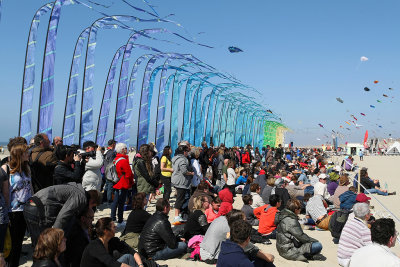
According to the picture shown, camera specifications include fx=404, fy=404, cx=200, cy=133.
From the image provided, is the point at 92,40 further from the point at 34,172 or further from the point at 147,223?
the point at 147,223

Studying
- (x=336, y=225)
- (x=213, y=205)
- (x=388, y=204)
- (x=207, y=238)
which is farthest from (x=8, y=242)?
(x=388, y=204)

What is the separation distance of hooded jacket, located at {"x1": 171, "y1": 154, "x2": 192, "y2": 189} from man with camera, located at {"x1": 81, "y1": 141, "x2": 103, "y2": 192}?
1.83 m

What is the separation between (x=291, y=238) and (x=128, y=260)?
2934 mm

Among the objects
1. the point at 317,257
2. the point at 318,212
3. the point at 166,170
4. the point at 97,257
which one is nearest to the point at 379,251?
the point at 97,257

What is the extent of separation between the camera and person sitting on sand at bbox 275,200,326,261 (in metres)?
6.18

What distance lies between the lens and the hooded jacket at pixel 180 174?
8344 millimetres

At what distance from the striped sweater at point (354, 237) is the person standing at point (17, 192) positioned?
4115 mm

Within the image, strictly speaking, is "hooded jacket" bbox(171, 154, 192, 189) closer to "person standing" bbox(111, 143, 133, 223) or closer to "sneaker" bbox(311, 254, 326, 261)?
"person standing" bbox(111, 143, 133, 223)

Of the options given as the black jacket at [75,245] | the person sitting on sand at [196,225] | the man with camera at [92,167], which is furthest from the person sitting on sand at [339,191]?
the black jacket at [75,245]

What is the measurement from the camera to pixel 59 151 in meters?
5.33

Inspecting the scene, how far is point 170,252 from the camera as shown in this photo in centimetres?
577

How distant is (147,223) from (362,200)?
3.64 m

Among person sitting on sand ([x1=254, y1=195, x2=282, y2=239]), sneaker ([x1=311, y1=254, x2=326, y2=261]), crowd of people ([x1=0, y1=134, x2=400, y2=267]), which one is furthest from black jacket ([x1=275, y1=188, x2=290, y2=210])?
sneaker ([x1=311, y1=254, x2=326, y2=261])

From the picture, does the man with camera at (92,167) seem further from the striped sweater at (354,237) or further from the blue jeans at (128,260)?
the striped sweater at (354,237)
